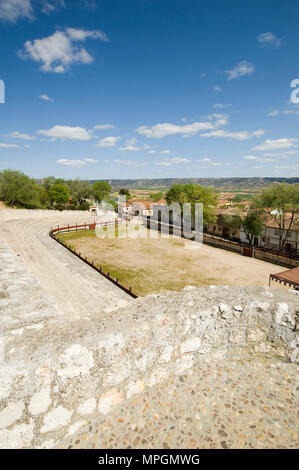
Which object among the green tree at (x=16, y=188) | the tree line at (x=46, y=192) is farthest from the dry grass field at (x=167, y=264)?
the tree line at (x=46, y=192)

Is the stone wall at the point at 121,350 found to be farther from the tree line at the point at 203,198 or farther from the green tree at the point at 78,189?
the green tree at the point at 78,189

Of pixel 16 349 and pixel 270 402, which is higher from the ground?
pixel 16 349

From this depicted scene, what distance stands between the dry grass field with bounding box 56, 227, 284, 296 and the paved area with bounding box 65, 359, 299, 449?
12225mm

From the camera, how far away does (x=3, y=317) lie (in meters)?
12.7

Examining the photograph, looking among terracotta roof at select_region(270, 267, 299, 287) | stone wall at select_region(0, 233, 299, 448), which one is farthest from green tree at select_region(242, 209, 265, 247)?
stone wall at select_region(0, 233, 299, 448)

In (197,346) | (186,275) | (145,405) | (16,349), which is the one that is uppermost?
(16,349)

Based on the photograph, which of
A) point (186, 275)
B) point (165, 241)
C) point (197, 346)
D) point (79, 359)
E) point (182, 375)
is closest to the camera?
point (79, 359)

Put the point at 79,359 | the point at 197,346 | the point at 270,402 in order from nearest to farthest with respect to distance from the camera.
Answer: the point at 270,402 → the point at 79,359 → the point at 197,346

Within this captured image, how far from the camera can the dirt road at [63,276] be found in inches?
626

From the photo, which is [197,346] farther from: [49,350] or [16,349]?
[16,349]

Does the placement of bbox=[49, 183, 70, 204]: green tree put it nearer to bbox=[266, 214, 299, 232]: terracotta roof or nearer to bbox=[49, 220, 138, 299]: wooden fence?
bbox=[49, 220, 138, 299]: wooden fence

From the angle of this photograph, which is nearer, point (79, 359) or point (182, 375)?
point (79, 359)
